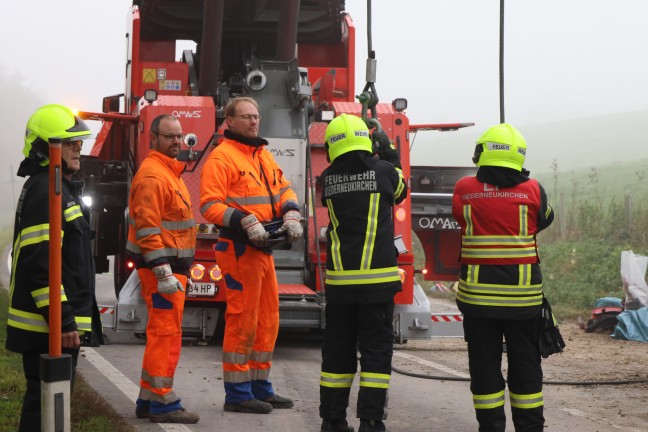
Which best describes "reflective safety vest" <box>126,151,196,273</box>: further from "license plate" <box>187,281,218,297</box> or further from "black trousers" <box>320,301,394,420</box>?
"license plate" <box>187,281,218,297</box>

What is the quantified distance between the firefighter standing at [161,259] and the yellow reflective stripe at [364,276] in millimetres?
983


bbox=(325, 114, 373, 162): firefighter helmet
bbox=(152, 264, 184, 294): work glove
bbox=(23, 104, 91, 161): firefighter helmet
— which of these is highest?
bbox=(325, 114, 373, 162): firefighter helmet

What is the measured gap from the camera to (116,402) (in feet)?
23.3

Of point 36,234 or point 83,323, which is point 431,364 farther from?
point 36,234

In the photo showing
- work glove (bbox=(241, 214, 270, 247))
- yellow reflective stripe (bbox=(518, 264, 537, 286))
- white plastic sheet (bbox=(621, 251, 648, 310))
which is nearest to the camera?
yellow reflective stripe (bbox=(518, 264, 537, 286))

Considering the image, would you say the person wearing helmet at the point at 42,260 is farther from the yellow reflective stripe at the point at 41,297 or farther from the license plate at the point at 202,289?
the license plate at the point at 202,289

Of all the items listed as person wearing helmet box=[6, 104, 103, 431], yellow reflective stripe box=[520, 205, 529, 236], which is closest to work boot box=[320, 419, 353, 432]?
yellow reflective stripe box=[520, 205, 529, 236]

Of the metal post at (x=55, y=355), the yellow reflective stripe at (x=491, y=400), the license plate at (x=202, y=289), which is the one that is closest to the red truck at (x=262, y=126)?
the license plate at (x=202, y=289)

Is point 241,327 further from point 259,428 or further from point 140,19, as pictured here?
point 140,19

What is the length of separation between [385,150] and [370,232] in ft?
1.96

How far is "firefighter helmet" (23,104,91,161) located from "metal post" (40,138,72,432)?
38 cm

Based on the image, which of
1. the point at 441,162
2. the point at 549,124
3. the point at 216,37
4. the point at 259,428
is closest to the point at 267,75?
the point at 216,37

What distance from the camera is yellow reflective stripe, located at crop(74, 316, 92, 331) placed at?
471 cm

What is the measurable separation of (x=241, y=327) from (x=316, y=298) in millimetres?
2682
